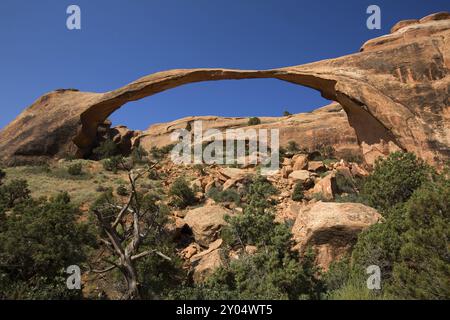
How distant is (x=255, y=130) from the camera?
84.6 ft

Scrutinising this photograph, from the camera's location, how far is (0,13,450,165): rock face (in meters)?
10.5

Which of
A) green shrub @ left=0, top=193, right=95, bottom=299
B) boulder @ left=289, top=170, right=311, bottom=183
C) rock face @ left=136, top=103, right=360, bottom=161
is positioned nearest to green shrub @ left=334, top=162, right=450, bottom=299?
green shrub @ left=0, top=193, right=95, bottom=299

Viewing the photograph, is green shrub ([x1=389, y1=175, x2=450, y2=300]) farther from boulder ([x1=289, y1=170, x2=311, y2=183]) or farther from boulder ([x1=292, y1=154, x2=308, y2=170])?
boulder ([x1=292, y1=154, x2=308, y2=170])

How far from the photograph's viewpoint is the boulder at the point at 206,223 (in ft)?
29.9

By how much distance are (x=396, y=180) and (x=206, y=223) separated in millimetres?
5696

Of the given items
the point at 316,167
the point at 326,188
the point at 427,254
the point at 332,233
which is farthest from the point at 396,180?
the point at 316,167

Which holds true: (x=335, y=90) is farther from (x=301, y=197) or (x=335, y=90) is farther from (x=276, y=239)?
(x=276, y=239)

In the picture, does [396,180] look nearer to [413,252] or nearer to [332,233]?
[332,233]

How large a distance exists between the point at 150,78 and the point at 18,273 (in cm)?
1082

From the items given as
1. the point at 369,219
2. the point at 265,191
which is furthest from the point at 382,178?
the point at 265,191

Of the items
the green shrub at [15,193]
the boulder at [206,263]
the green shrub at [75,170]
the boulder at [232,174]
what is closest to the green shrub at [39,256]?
the boulder at [206,263]

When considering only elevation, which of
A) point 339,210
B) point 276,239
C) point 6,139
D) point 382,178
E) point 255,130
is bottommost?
point 276,239

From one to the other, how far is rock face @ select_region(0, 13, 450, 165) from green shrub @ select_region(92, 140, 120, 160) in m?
0.98

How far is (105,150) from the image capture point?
768 inches
